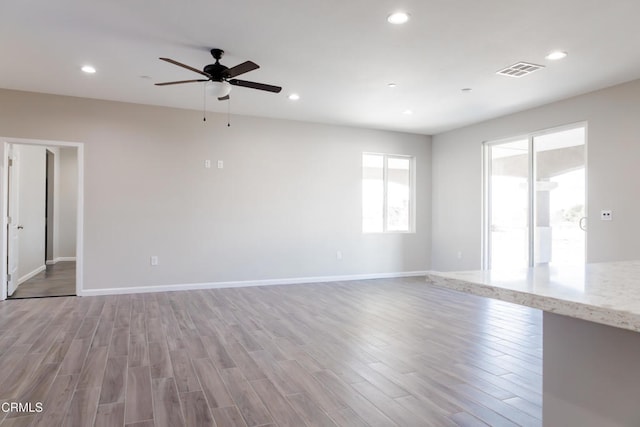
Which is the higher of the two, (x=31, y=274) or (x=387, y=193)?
(x=387, y=193)

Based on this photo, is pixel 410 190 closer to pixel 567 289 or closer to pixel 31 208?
pixel 567 289

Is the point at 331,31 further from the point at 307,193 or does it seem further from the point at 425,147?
the point at 425,147

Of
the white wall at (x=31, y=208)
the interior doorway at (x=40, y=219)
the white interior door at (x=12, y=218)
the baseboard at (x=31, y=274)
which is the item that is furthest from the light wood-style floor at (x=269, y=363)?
the white wall at (x=31, y=208)

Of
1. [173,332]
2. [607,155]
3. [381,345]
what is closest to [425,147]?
[607,155]

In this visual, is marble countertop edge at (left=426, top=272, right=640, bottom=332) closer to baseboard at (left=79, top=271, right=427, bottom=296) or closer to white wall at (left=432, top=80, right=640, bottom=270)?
white wall at (left=432, top=80, right=640, bottom=270)

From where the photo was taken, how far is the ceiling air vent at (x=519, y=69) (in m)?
3.95

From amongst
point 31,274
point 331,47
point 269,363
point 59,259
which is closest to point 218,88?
point 331,47

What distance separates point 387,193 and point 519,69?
359 cm

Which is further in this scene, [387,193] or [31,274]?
[387,193]

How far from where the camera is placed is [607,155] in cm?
463

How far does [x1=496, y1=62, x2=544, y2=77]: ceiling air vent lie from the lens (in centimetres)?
395

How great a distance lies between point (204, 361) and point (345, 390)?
117 cm

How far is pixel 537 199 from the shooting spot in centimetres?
566

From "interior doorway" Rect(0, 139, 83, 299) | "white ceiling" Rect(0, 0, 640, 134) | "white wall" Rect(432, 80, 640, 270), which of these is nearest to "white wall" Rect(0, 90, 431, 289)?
"interior doorway" Rect(0, 139, 83, 299)
